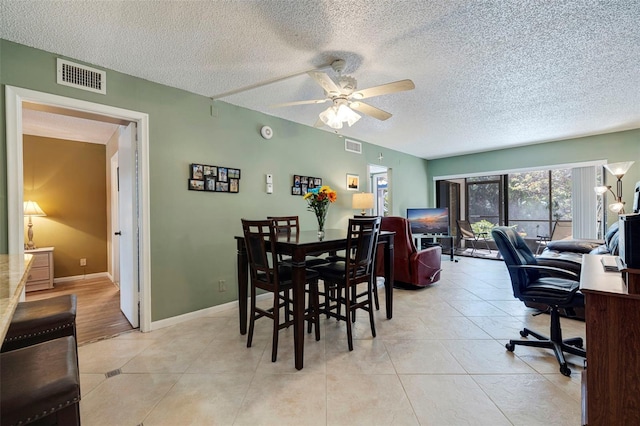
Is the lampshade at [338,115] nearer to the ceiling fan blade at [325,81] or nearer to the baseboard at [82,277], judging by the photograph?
the ceiling fan blade at [325,81]

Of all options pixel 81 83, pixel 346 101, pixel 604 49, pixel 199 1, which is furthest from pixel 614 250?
pixel 81 83

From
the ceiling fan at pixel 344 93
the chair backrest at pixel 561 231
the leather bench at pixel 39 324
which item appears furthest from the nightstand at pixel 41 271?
the chair backrest at pixel 561 231

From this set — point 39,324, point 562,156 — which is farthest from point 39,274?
point 562,156

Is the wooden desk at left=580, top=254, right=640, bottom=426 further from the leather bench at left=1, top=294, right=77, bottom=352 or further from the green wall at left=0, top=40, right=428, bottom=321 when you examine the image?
the green wall at left=0, top=40, right=428, bottom=321

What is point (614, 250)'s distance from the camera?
9.61 feet

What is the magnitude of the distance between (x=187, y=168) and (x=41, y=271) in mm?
3208

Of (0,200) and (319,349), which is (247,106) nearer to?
(0,200)

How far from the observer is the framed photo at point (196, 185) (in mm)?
3102

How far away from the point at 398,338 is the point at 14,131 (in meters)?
3.64

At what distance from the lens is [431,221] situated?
241 inches

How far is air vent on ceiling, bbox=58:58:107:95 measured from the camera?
7.73 ft

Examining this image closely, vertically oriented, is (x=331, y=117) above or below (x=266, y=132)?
below

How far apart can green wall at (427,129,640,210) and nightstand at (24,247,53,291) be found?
7982mm

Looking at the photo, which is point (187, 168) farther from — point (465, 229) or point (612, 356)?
point (465, 229)
